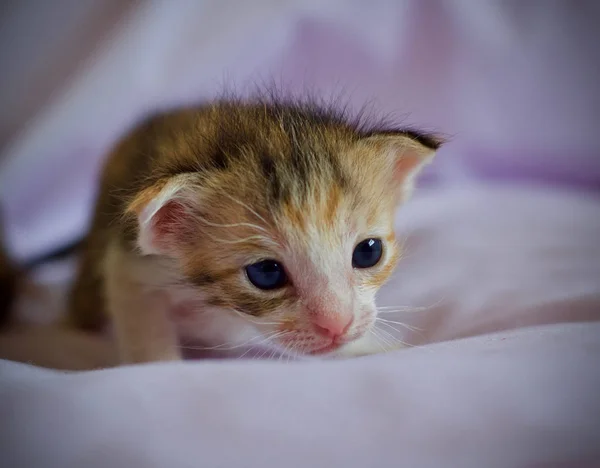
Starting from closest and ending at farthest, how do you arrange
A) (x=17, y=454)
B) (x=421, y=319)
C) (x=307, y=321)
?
(x=17, y=454)
(x=307, y=321)
(x=421, y=319)

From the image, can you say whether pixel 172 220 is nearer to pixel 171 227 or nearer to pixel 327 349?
pixel 171 227

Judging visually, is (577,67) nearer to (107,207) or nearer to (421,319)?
(421,319)

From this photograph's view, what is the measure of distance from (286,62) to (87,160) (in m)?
0.39

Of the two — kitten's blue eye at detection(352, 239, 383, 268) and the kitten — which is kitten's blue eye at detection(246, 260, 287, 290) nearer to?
the kitten

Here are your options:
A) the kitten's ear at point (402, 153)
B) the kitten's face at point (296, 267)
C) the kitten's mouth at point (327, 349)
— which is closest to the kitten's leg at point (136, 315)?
the kitten's face at point (296, 267)

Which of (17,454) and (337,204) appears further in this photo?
(337,204)

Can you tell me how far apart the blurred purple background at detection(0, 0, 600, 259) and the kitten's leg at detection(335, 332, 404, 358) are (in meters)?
0.35

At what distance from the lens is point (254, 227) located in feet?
2.72

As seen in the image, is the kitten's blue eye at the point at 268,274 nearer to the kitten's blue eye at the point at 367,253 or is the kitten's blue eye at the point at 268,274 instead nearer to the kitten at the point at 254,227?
the kitten at the point at 254,227

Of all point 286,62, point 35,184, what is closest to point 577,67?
point 286,62

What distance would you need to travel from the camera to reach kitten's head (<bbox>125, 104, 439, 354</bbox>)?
80 centimetres

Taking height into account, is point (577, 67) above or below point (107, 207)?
above

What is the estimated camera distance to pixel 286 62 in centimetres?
104

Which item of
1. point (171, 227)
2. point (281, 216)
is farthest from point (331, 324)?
point (171, 227)
